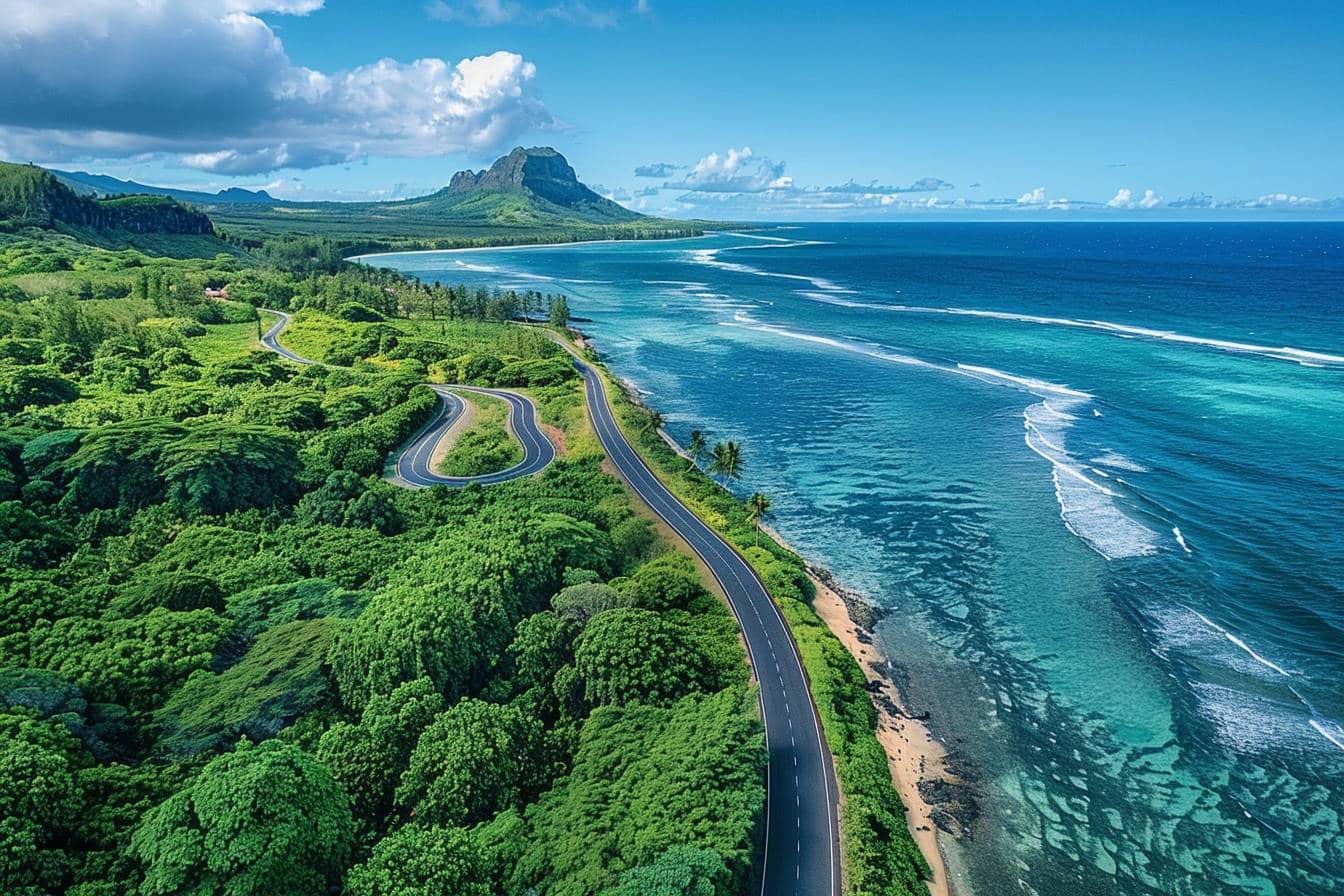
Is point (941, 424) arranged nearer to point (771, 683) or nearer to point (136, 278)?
point (771, 683)

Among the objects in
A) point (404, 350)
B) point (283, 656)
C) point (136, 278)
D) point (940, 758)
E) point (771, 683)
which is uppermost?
point (136, 278)

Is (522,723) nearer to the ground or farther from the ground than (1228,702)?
farther from the ground

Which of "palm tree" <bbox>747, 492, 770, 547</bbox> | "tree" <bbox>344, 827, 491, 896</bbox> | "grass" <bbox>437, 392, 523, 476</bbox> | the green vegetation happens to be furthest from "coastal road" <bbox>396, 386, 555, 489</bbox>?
"tree" <bbox>344, 827, 491, 896</bbox>

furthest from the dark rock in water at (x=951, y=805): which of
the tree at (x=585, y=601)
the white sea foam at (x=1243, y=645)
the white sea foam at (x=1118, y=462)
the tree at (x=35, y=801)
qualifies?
the white sea foam at (x=1118, y=462)

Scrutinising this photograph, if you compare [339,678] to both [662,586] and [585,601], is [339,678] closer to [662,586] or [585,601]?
[585,601]

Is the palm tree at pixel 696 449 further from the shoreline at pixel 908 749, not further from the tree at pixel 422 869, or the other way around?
the tree at pixel 422 869

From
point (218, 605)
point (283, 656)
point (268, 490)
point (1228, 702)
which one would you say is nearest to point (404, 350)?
point (268, 490)

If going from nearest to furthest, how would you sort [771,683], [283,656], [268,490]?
[283,656]
[771,683]
[268,490]
